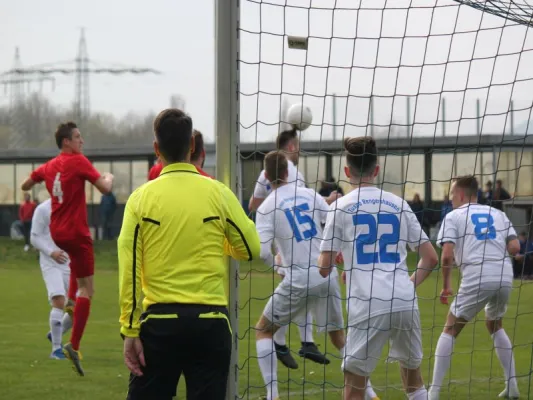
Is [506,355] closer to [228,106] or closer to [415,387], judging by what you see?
[415,387]

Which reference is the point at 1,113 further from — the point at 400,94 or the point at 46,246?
the point at 400,94

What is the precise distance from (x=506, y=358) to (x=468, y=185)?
1361 millimetres

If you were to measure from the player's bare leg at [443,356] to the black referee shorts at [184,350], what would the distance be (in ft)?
11.7

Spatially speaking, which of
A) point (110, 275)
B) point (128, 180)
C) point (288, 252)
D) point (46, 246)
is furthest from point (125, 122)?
point (288, 252)

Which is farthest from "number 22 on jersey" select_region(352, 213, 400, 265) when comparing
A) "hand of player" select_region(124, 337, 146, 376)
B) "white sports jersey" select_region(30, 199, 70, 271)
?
"white sports jersey" select_region(30, 199, 70, 271)

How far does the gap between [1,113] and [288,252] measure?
38116 millimetres

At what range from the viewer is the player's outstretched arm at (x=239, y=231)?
4895 millimetres

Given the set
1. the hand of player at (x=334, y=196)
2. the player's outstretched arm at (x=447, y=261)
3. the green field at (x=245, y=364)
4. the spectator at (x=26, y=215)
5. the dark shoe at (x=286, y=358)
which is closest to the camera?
the hand of player at (x=334, y=196)

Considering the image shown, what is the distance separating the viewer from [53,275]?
36.9 feet

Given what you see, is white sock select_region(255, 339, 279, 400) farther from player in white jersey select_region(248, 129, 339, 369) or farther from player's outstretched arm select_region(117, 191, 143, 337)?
player's outstretched arm select_region(117, 191, 143, 337)

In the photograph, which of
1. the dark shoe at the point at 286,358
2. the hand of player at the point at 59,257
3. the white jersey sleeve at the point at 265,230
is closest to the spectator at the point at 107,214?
the hand of player at the point at 59,257

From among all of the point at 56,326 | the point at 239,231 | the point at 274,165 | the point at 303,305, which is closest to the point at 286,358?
the point at 303,305

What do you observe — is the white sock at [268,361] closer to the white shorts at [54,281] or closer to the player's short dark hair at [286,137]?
the player's short dark hair at [286,137]

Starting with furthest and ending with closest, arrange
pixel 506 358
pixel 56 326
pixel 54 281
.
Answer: pixel 54 281 < pixel 56 326 < pixel 506 358
